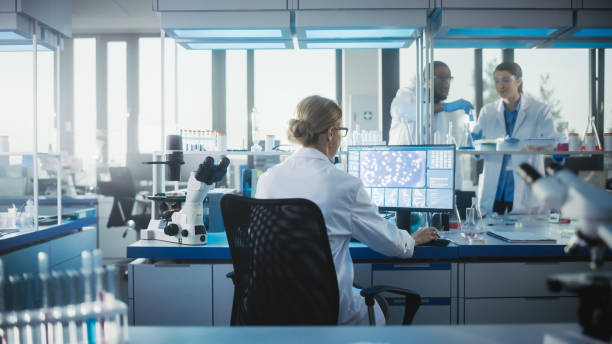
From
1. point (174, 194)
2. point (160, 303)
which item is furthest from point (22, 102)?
point (160, 303)

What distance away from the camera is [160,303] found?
184 centimetres

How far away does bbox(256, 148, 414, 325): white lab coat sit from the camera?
4.41ft

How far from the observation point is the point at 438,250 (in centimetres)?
176

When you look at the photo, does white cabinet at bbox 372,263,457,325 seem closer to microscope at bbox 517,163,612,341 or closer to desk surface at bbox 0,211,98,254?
microscope at bbox 517,163,612,341

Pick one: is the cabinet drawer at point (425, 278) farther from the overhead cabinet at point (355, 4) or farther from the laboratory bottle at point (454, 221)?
the overhead cabinet at point (355, 4)

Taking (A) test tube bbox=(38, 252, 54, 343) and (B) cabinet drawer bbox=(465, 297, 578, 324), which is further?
(B) cabinet drawer bbox=(465, 297, 578, 324)

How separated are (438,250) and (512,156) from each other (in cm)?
150

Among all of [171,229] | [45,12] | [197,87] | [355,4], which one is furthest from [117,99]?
[355,4]

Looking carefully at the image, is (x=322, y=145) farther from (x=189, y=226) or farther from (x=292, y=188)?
(x=189, y=226)

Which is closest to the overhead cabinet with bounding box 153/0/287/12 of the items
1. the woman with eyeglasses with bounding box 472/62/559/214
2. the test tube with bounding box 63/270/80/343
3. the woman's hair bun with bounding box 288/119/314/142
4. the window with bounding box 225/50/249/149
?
the woman's hair bun with bounding box 288/119/314/142

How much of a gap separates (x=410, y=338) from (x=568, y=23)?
2312mm

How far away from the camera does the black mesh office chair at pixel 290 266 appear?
1168 millimetres

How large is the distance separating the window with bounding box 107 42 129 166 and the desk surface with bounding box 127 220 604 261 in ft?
14.9

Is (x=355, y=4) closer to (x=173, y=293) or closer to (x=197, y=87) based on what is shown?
(x=173, y=293)
